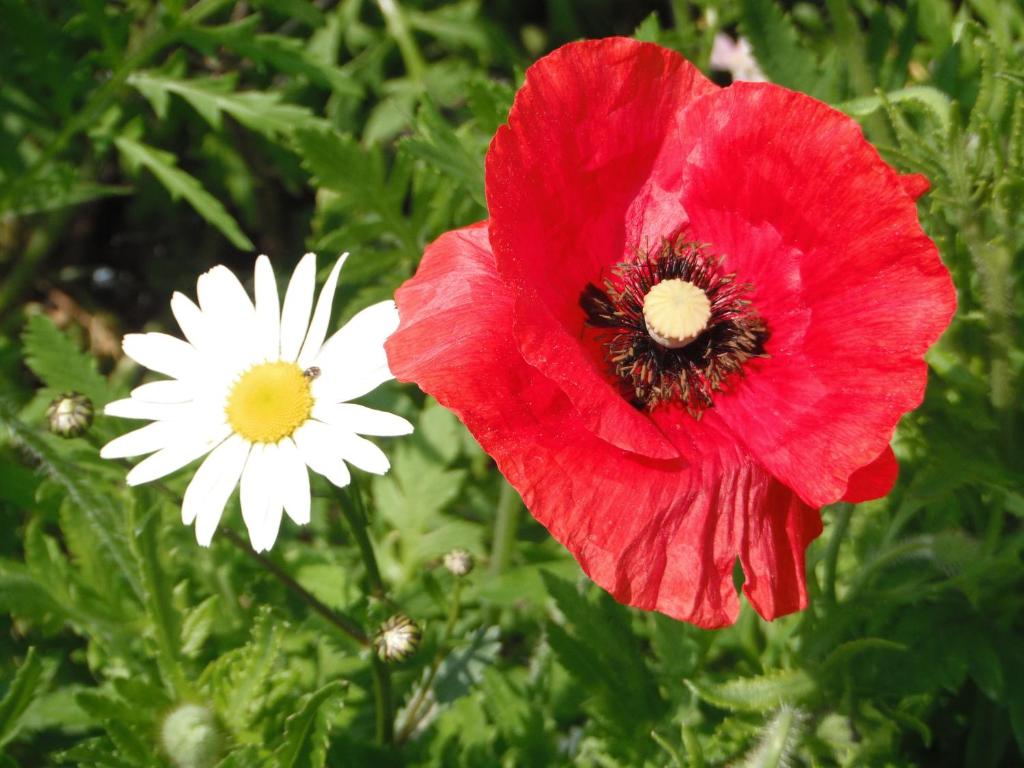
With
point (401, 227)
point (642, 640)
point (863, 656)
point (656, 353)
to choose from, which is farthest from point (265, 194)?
point (863, 656)

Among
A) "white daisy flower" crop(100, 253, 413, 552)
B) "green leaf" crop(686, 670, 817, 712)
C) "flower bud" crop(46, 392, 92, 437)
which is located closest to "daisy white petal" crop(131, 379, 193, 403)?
"white daisy flower" crop(100, 253, 413, 552)

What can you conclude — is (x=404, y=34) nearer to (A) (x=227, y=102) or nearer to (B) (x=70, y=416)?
(A) (x=227, y=102)

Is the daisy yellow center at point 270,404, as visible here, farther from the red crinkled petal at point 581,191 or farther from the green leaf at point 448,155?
the green leaf at point 448,155

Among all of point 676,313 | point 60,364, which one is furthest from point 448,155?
point 60,364

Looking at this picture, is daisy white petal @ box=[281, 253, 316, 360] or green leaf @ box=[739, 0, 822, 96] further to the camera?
green leaf @ box=[739, 0, 822, 96]

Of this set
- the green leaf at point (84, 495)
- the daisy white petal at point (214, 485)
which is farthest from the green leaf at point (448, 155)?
the green leaf at point (84, 495)

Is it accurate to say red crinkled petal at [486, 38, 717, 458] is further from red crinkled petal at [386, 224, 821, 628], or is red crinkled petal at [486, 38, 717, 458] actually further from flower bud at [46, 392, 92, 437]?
flower bud at [46, 392, 92, 437]
